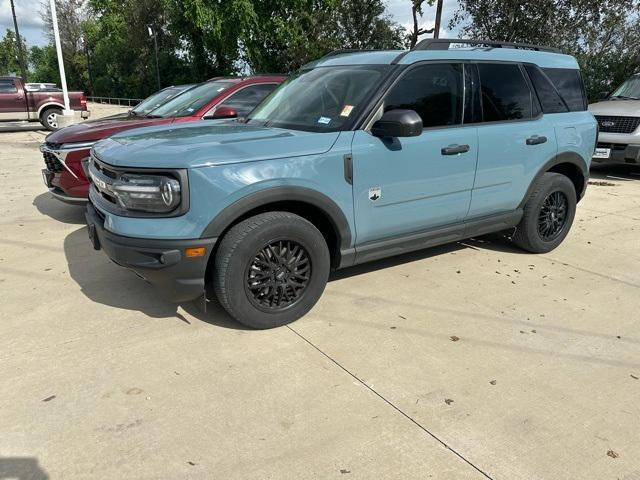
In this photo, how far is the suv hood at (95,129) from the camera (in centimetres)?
568

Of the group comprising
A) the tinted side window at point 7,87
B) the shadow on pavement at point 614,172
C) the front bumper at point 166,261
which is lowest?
the shadow on pavement at point 614,172

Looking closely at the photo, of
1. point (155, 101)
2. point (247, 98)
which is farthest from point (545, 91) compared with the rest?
point (155, 101)

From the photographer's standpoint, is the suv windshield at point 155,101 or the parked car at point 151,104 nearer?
the parked car at point 151,104

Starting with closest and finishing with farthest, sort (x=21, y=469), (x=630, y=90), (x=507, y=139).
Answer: (x=21, y=469) < (x=507, y=139) < (x=630, y=90)

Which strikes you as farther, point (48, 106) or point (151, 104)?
point (48, 106)

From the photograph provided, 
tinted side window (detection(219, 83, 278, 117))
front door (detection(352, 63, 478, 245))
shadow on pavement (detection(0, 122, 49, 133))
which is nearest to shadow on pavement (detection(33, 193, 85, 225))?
tinted side window (detection(219, 83, 278, 117))

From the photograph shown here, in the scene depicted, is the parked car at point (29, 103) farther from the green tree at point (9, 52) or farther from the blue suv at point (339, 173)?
the green tree at point (9, 52)

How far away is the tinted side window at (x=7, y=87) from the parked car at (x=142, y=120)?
11.6 m

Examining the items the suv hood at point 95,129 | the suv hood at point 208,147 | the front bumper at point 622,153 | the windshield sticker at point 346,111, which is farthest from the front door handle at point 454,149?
the front bumper at point 622,153

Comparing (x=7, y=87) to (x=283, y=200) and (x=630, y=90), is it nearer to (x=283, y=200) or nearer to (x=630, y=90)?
(x=283, y=200)

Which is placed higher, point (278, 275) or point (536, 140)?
point (536, 140)

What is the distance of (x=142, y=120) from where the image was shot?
6453 mm

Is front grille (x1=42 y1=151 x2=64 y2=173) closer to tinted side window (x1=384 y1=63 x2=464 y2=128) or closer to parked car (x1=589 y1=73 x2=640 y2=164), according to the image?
tinted side window (x1=384 y1=63 x2=464 y2=128)

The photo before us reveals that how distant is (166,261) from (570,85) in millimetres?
4234
